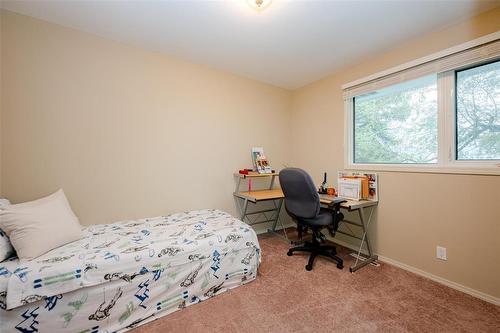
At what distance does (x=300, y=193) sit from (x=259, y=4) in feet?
5.76

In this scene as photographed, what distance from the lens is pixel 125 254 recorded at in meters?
1.56

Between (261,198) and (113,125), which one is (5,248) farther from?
(261,198)

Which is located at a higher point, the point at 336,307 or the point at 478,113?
the point at 478,113

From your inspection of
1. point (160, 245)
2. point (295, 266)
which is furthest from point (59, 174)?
point (295, 266)

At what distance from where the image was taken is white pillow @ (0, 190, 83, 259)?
1429 mm

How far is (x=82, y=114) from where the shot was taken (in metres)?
2.13

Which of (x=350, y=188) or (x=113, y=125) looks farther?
(x=350, y=188)

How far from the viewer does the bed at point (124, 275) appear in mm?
1262

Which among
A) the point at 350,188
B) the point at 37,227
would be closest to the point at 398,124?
the point at 350,188

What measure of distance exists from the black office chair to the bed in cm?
61

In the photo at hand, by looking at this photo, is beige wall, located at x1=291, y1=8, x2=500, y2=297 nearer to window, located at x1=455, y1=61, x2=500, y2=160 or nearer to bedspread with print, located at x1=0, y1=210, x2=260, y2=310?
window, located at x1=455, y1=61, x2=500, y2=160

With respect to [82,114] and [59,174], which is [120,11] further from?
[59,174]

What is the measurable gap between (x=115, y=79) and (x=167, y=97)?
54cm

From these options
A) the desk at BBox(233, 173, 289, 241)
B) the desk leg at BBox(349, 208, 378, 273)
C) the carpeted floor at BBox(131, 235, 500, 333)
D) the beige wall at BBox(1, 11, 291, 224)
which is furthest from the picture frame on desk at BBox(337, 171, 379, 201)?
the beige wall at BBox(1, 11, 291, 224)
